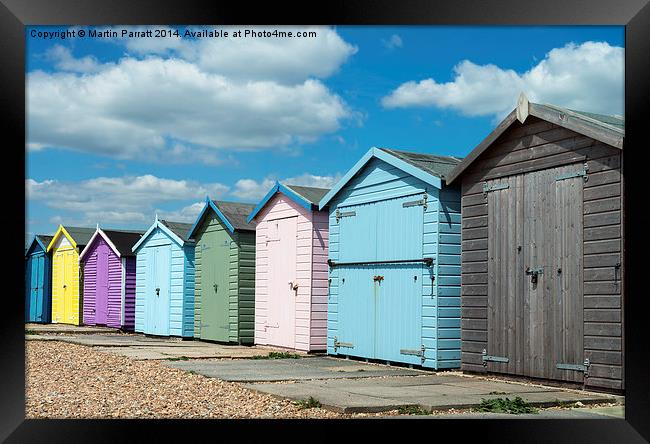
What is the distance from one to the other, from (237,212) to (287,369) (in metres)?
6.98

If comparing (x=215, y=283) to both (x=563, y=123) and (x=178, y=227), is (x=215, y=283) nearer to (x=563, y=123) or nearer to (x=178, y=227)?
(x=178, y=227)

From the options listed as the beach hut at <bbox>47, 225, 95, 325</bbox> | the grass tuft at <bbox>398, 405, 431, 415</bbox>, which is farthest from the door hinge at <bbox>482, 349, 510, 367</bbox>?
the beach hut at <bbox>47, 225, 95, 325</bbox>

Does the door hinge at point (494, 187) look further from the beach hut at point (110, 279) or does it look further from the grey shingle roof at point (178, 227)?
the beach hut at point (110, 279)

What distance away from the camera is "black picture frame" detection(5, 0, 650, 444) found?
19.6 ft

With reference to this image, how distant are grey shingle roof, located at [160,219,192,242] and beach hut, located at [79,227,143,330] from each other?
2.71m

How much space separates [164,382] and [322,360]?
398 centimetres

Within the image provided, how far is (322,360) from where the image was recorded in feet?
43.9

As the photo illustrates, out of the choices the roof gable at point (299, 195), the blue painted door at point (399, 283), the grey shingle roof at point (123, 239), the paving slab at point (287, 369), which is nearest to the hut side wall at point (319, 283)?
the roof gable at point (299, 195)

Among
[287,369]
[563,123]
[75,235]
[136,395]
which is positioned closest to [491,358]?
[287,369]

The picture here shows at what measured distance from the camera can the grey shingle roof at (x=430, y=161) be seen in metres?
12.0

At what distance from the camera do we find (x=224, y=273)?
17625 mm

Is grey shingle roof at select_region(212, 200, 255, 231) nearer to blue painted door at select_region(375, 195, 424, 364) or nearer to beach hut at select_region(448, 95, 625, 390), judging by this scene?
blue painted door at select_region(375, 195, 424, 364)
